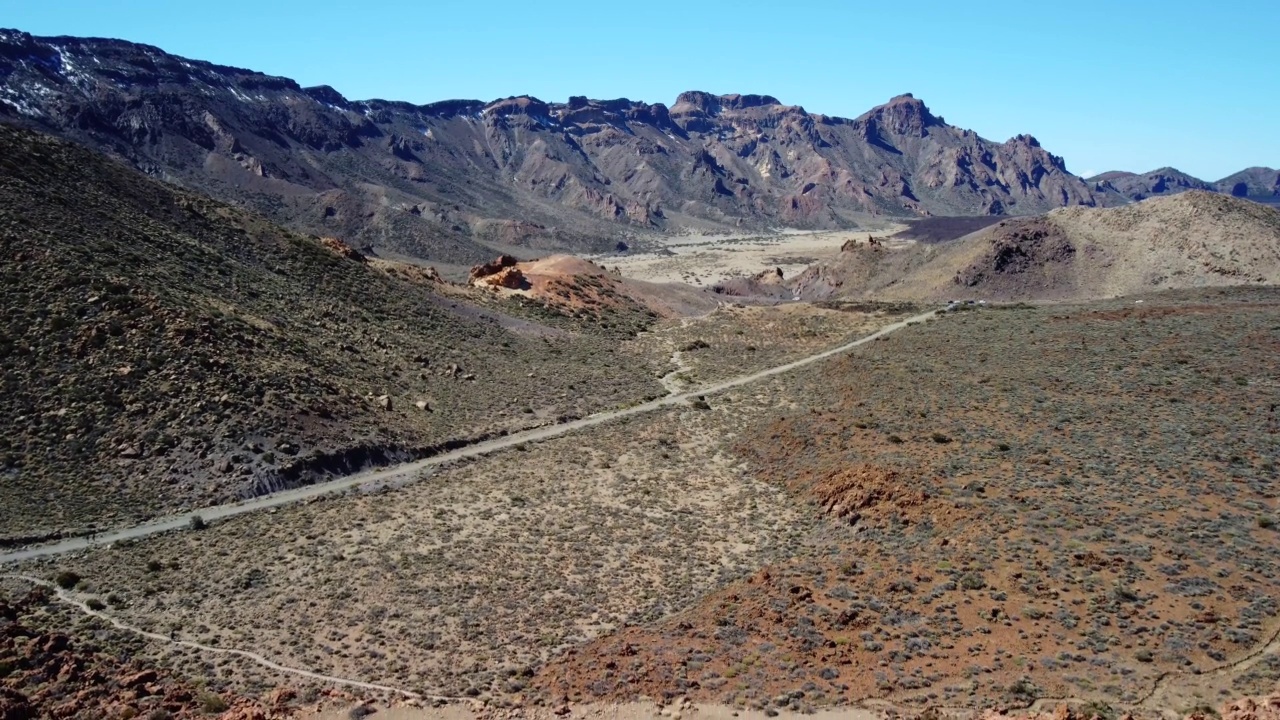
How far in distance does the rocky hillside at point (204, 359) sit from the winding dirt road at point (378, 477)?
861mm

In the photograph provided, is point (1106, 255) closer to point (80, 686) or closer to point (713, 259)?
point (713, 259)

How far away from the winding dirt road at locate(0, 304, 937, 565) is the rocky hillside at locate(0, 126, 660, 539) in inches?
33.9

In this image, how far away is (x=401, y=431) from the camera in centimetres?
3884

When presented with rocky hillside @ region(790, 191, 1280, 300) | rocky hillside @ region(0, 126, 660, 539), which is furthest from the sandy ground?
rocky hillside @ region(0, 126, 660, 539)

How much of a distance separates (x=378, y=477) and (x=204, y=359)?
9.85 meters

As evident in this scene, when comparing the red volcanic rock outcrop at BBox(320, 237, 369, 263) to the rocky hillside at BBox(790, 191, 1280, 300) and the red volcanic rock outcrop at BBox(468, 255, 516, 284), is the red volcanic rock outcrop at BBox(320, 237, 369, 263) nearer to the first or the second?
the red volcanic rock outcrop at BBox(468, 255, 516, 284)

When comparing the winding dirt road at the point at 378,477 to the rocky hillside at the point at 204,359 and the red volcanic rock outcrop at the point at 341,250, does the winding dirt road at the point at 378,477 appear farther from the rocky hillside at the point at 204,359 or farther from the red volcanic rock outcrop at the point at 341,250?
the red volcanic rock outcrop at the point at 341,250

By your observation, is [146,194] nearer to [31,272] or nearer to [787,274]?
[31,272]

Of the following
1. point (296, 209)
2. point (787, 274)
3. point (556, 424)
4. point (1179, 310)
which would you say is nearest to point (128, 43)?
point (296, 209)

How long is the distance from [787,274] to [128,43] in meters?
146

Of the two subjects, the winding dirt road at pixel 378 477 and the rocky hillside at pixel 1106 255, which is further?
the rocky hillside at pixel 1106 255

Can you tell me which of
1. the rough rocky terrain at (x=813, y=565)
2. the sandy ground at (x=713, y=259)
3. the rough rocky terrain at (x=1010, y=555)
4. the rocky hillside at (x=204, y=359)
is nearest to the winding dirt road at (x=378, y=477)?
the rocky hillside at (x=204, y=359)

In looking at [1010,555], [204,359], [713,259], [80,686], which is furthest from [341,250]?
[713,259]

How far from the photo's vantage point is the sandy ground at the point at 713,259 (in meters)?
136
